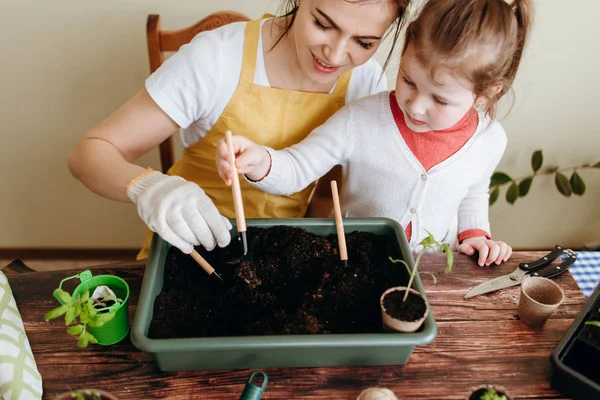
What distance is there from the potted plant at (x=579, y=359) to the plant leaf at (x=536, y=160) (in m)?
1.23

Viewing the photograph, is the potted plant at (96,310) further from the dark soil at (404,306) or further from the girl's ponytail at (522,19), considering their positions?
the girl's ponytail at (522,19)

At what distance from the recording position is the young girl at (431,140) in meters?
1.00

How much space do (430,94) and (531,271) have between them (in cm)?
47

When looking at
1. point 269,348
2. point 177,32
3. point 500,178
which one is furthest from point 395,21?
point 500,178

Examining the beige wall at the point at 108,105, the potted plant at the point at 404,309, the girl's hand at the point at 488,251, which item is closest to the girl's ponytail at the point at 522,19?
the girl's hand at the point at 488,251

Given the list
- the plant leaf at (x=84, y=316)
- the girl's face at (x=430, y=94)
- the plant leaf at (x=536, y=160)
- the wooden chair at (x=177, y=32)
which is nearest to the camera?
the plant leaf at (x=84, y=316)

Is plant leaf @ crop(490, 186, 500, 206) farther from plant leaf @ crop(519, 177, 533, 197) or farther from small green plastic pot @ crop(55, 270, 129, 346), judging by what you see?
small green plastic pot @ crop(55, 270, 129, 346)

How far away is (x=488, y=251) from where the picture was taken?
1135mm

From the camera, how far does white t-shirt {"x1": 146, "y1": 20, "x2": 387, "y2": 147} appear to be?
1.21m

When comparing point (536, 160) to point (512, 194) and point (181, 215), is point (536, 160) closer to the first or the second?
point (512, 194)

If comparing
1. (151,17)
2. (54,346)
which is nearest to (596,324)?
(54,346)

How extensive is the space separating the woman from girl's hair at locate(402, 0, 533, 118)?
12 centimetres

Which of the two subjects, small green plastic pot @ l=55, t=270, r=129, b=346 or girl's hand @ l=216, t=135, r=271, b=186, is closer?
small green plastic pot @ l=55, t=270, r=129, b=346

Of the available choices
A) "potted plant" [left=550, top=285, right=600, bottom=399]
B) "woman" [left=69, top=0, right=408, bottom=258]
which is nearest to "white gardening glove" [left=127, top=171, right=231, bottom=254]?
"woman" [left=69, top=0, right=408, bottom=258]
